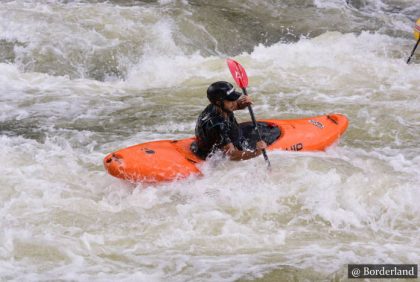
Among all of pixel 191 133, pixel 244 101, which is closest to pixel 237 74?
pixel 244 101

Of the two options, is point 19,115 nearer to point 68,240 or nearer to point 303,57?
point 68,240

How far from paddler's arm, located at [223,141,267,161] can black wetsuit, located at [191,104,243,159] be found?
0.05 m

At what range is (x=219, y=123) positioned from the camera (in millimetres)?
4828

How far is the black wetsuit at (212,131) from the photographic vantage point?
484 cm

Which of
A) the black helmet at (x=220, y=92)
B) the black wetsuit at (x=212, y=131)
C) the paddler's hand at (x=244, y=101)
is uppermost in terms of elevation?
the black helmet at (x=220, y=92)

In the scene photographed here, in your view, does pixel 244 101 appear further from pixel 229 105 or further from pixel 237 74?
pixel 237 74

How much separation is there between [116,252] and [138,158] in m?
1.07

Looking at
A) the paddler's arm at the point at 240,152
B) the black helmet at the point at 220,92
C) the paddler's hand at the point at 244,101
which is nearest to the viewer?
the black helmet at the point at 220,92

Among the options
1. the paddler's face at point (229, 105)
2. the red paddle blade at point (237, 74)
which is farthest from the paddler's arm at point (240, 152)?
the red paddle blade at point (237, 74)

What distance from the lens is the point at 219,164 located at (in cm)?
505

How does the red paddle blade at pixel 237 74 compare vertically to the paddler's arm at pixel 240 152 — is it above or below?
above

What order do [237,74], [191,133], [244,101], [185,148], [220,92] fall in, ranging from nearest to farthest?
[220,92], [244,101], [185,148], [237,74], [191,133]

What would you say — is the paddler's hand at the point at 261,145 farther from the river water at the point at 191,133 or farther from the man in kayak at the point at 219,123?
the river water at the point at 191,133

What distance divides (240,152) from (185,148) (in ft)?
1.53
